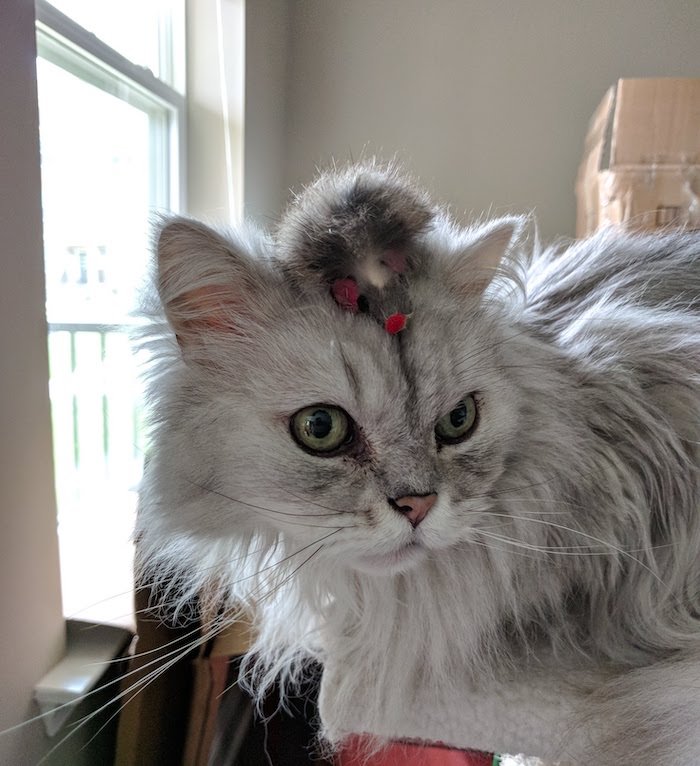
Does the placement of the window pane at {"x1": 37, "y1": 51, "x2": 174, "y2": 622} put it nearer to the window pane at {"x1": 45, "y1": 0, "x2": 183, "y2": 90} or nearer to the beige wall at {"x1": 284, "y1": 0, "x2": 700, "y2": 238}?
the window pane at {"x1": 45, "y1": 0, "x2": 183, "y2": 90}

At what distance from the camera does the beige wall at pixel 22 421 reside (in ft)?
2.89

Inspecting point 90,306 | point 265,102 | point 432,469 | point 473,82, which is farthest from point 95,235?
point 473,82

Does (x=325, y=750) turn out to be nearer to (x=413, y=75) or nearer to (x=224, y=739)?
(x=224, y=739)

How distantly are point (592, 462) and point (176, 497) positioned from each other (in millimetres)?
580

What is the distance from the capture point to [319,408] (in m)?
0.71

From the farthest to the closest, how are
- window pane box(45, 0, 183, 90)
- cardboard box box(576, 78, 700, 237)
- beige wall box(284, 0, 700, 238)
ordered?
beige wall box(284, 0, 700, 238)
cardboard box box(576, 78, 700, 237)
window pane box(45, 0, 183, 90)

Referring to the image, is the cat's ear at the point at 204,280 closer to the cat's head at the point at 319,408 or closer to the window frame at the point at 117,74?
the cat's head at the point at 319,408

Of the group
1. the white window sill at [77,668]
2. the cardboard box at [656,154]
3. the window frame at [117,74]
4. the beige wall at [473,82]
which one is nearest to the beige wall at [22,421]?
the white window sill at [77,668]

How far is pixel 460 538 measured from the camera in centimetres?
75

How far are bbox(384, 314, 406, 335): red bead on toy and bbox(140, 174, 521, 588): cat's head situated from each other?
0.01 m

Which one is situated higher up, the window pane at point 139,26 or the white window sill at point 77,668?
the window pane at point 139,26

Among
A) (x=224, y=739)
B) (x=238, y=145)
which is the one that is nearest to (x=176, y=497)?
(x=224, y=739)

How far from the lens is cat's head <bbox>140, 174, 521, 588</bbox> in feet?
2.27

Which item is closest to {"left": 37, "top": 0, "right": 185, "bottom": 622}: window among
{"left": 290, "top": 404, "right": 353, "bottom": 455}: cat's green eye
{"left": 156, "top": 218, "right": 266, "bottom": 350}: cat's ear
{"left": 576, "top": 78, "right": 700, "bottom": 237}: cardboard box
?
{"left": 156, "top": 218, "right": 266, "bottom": 350}: cat's ear
